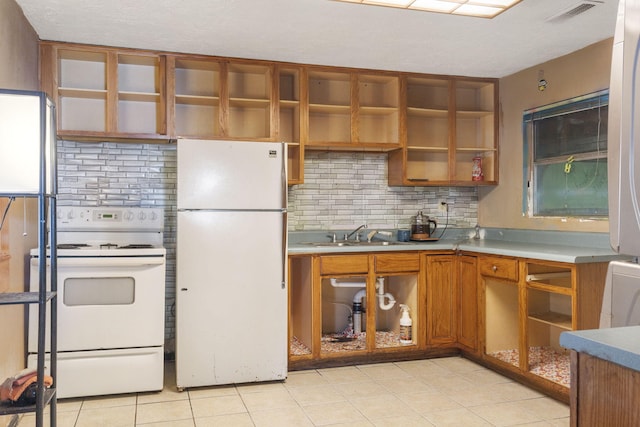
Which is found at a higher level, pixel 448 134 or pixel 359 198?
pixel 448 134

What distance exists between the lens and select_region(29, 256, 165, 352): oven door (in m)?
3.16

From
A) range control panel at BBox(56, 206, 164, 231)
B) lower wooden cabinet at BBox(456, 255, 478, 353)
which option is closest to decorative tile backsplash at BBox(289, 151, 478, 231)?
lower wooden cabinet at BBox(456, 255, 478, 353)

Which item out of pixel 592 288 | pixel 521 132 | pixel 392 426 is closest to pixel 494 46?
pixel 521 132

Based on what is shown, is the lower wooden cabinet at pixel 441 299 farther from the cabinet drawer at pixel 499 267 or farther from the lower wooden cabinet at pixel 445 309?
the cabinet drawer at pixel 499 267

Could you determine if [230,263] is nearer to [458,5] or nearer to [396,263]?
[396,263]

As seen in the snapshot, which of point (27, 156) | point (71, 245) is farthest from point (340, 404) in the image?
point (27, 156)

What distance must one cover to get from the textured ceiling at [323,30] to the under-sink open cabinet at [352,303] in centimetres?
146

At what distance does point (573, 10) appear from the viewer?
294 centimetres

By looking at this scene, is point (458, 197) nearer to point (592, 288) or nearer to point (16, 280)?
point (592, 288)

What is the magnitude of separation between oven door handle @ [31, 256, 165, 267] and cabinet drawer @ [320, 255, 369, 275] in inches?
43.8

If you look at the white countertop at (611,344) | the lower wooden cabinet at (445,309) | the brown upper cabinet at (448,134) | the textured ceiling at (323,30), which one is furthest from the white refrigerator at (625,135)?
the brown upper cabinet at (448,134)

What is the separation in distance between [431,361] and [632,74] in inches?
136

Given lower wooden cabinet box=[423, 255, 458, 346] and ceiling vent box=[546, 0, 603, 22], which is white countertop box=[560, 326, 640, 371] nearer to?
ceiling vent box=[546, 0, 603, 22]

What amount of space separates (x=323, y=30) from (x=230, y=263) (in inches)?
62.0
